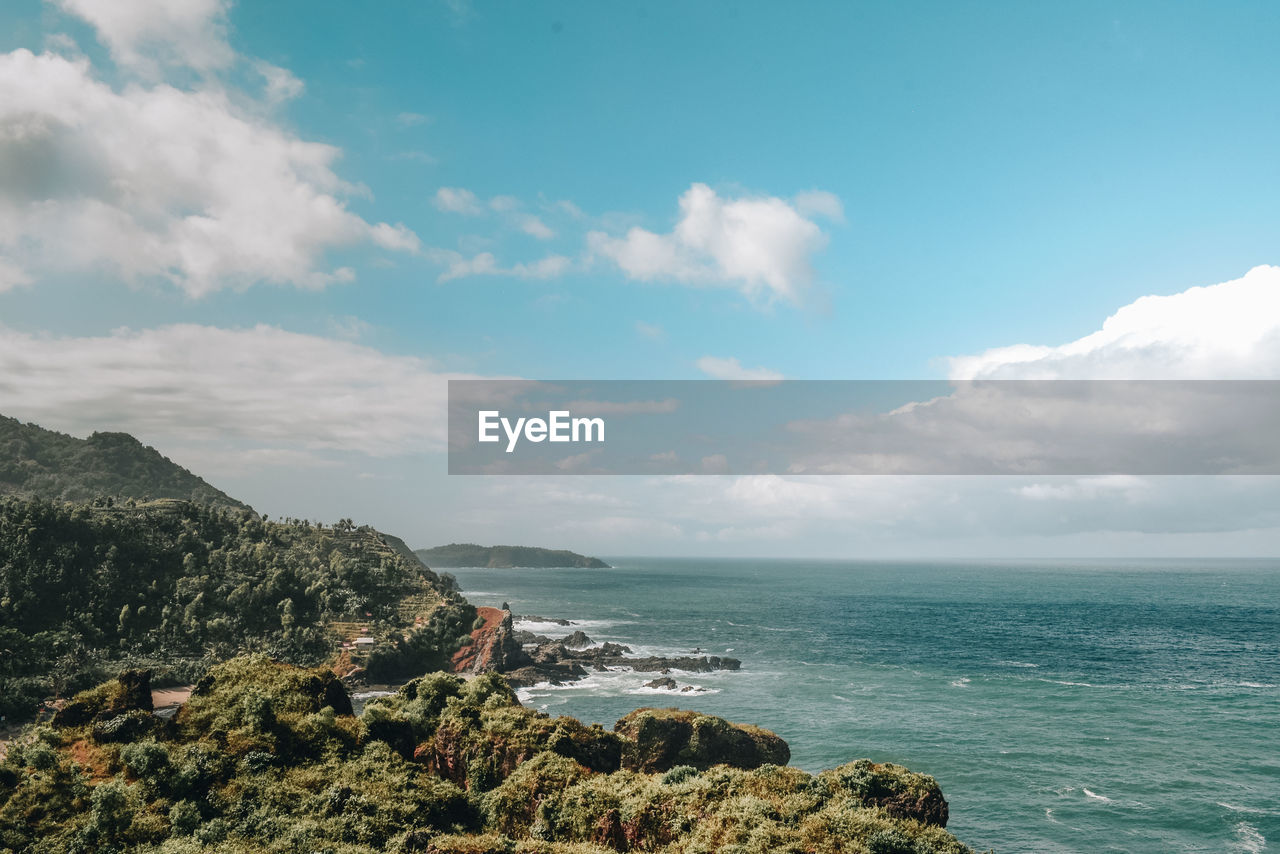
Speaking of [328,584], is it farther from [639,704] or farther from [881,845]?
[881,845]

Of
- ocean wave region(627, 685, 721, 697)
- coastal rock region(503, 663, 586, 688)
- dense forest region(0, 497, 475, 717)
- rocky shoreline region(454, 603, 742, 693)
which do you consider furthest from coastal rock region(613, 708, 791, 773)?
dense forest region(0, 497, 475, 717)

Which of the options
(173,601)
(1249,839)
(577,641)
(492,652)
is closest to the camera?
(1249,839)

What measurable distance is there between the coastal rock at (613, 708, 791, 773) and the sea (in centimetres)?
1577

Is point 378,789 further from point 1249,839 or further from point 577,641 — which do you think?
point 577,641

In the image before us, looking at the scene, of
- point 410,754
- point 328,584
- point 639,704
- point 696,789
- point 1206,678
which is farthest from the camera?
point 328,584

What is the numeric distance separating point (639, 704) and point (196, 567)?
6526 centimetres

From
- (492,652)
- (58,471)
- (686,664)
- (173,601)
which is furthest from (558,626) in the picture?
(58,471)

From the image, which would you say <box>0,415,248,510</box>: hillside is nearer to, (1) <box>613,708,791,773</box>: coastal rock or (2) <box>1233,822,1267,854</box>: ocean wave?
(1) <box>613,708,791,773</box>: coastal rock

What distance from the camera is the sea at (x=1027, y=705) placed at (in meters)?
45.4

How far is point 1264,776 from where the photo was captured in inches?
2042

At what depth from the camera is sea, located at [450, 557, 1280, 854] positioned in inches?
1788

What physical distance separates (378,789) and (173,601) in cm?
7237

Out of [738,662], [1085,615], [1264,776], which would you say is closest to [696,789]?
[1264,776]

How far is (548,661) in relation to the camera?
92812 mm
